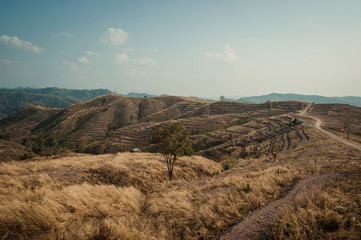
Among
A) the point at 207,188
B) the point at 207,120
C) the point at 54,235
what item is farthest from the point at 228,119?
the point at 54,235

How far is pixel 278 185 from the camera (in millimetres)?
8961

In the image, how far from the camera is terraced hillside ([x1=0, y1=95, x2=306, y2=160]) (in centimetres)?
6197

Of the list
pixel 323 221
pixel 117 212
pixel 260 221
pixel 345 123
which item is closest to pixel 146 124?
pixel 345 123

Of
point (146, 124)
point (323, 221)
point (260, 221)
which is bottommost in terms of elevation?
point (146, 124)

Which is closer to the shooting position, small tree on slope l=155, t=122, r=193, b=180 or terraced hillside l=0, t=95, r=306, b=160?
small tree on slope l=155, t=122, r=193, b=180

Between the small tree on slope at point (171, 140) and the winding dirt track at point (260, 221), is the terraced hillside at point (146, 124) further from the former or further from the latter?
the winding dirt track at point (260, 221)

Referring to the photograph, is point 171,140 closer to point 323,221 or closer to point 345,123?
point 323,221

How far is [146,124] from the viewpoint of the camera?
11131 centimetres

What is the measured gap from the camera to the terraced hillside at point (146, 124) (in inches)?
2440

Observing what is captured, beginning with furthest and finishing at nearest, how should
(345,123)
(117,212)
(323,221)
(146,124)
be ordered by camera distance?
(146,124)
(345,123)
(117,212)
(323,221)

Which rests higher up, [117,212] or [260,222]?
[260,222]

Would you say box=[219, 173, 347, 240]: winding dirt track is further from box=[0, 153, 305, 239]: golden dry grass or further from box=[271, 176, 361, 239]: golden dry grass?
box=[0, 153, 305, 239]: golden dry grass

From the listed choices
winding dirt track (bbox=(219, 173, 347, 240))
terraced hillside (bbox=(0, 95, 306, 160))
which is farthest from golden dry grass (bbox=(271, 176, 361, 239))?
terraced hillside (bbox=(0, 95, 306, 160))

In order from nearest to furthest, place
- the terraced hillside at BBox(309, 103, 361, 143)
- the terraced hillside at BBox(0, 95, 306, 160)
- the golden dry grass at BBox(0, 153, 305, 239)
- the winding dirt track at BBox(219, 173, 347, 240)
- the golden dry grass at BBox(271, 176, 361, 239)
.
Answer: the golden dry grass at BBox(271, 176, 361, 239) → the winding dirt track at BBox(219, 173, 347, 240) → the golden dry grass at BBox(0, 153, 305, 239) → the terraced hillside at BBox(309, 103, 361, 143) → the terraced hillside at BBox(0, 95, 306, 160)
